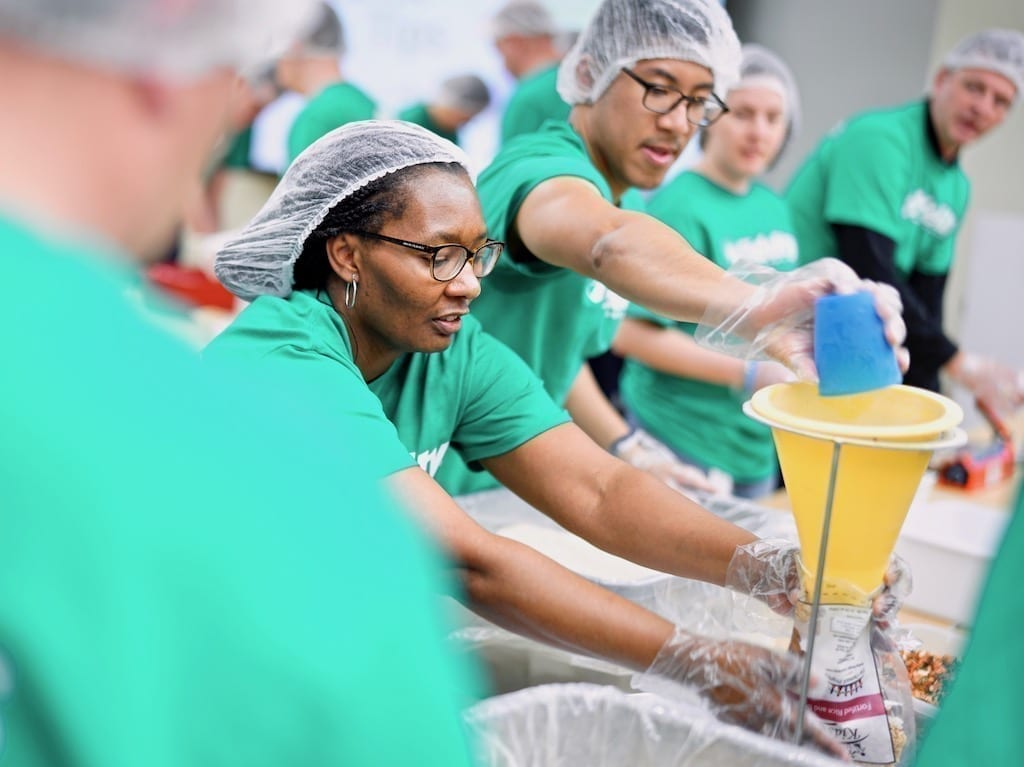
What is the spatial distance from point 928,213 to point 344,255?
5.34 feet

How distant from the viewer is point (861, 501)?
3.18 feet

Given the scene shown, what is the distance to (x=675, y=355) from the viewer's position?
7.07 feet

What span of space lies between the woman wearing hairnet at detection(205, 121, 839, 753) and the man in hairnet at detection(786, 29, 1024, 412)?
1.16 m

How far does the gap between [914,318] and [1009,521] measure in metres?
1.92

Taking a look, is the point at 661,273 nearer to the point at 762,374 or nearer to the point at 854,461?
the point at 854,461

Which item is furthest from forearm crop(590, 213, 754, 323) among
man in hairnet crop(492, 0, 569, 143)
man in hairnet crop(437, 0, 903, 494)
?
man in hairnet crop(492, 0, 569, 143)

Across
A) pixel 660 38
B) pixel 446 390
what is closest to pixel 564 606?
pixel 446 390

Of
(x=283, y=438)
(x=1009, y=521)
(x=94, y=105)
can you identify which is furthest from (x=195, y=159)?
(x=1009, y=521)

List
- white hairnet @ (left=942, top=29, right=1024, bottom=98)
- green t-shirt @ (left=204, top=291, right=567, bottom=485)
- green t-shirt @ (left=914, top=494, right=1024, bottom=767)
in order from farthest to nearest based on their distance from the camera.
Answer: white hairnet @ (left=942, top=29, right=1024, bottom=98), green t-shirt @ (left=204, top=291, right=567, bottom=485), green t-shirt @ (left=914, top=494, right=1024, bottom=767)

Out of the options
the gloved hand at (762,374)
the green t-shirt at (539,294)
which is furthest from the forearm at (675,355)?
the green t-shirt at (539,294)

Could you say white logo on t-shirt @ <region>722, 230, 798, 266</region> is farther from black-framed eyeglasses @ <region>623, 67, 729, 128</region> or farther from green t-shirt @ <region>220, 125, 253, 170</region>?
green t-shirt @ <region>220, 125, 253, 170</region>

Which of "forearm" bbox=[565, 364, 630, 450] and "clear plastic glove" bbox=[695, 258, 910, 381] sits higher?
"clear plastic glove" bbox=[695, 258, 910, 381]

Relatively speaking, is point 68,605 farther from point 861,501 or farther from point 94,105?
point 861,501

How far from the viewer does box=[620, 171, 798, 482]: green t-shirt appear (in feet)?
6.01
